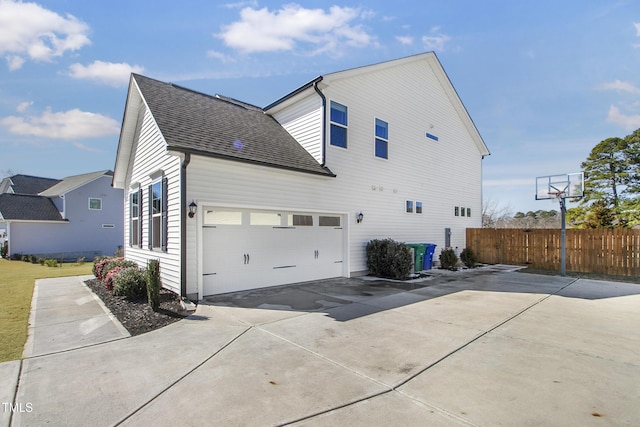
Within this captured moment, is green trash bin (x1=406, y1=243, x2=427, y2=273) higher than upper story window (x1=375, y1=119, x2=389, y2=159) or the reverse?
the reverse

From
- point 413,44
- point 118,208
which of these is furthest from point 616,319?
point 118,208

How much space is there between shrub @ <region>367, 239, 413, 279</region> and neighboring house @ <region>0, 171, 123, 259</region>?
22.4m

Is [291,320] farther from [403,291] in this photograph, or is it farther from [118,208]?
[118,208]

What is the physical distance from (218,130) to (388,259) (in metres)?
6.68

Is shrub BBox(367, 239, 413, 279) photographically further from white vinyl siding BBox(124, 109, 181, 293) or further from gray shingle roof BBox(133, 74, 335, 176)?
white vinyl siding BBox(124, 109, 181, 293)

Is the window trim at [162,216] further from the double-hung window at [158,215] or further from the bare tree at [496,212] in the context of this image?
the bare tree at [496,212]

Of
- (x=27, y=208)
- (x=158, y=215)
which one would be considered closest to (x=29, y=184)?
(x=27, y=208)

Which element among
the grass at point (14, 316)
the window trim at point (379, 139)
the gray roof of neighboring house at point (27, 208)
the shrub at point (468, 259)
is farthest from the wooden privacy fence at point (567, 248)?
the gray roof of neighboring house at point (27, 208)

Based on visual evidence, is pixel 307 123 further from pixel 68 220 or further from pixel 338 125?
pixel 68 220

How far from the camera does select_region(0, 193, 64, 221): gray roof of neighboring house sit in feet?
68.5

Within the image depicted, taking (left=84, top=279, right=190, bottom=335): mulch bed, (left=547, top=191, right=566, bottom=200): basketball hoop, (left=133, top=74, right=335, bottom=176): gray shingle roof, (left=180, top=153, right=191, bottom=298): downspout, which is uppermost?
(left=133, top=74, right=335, bottom=176): gray shingle roof

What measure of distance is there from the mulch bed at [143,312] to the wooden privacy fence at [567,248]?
14.5m

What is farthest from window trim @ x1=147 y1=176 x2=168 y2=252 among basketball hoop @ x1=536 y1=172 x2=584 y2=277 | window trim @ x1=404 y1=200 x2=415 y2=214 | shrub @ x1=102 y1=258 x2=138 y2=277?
basketball hoop @ x1=536 y1=172 x2=584 y2=277

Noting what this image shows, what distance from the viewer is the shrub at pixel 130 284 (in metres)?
7.14
